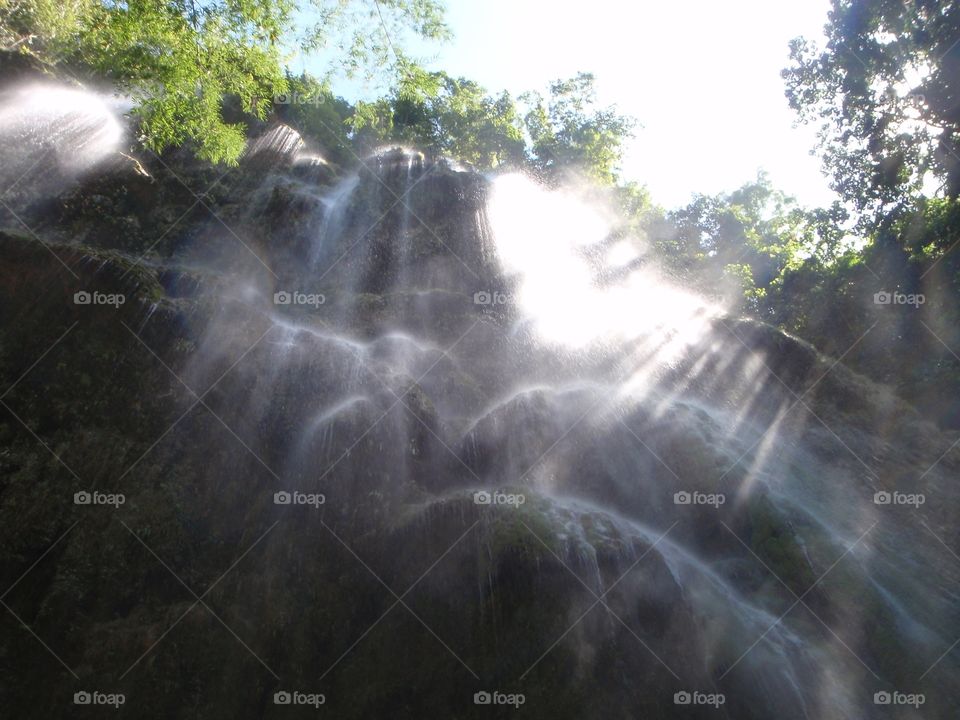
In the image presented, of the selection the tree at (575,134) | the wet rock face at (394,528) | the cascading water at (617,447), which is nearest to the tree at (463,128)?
the tree at (575,134)

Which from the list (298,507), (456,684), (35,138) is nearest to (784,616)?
(456,684)

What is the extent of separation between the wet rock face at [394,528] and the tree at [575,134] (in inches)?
684

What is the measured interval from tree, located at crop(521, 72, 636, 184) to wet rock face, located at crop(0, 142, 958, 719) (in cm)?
1737

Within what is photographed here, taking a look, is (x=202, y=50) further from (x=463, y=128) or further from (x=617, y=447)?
(x=463, y=128)

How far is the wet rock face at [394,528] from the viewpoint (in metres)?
7.09

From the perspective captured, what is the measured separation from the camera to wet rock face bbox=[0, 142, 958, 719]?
7.09m

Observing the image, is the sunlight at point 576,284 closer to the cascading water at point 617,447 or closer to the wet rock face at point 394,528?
the cascading water at point 617,447

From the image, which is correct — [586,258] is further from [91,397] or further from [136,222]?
[91,397]

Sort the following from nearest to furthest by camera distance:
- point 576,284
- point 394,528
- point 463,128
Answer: point 394,528, point 576,284, point 463,128

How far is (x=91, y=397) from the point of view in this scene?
332 inches

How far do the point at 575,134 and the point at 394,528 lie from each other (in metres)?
23.9

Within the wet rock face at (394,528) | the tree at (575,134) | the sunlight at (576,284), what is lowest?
the wet rock face at (394,528)

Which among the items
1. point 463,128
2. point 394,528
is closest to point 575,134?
point 463,128

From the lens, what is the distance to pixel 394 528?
7953 millimetres
